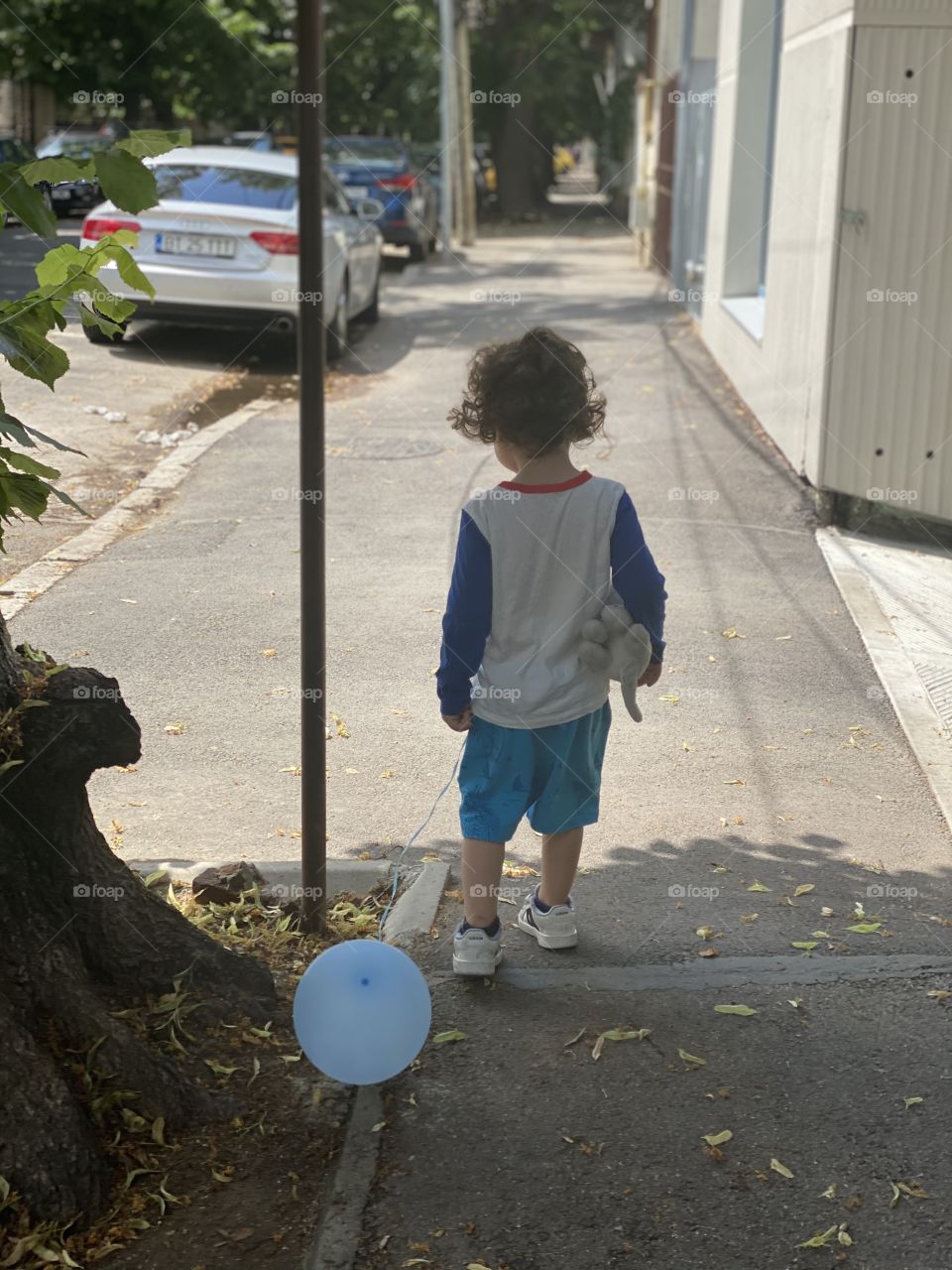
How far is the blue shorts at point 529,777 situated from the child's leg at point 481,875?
0.03 meters

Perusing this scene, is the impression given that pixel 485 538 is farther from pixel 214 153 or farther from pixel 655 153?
pixel 655 153

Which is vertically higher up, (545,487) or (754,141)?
(754,141)

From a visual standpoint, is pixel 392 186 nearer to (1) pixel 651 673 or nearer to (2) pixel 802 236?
(2) pixel 802 236

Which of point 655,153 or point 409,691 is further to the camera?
point 655,153

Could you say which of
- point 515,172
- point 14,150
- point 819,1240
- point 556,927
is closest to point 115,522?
point 556,927

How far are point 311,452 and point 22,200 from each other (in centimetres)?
104

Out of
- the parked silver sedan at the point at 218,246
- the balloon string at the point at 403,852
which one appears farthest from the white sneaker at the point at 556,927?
the parked silver sedan at the point at 218,246

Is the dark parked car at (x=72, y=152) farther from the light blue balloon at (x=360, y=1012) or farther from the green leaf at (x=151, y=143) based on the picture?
the light blue balloon at (x=360, y=1012)

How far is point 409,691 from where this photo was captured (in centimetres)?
612

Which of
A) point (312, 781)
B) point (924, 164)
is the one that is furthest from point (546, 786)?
point (924, 164)

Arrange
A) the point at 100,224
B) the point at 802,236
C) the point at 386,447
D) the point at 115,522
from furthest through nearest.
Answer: the point at 100,224 → the point at 386,447 → the point at 802,236 → the point at 115,522

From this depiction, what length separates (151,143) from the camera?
110 inches

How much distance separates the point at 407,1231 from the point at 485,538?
1559 millimetres

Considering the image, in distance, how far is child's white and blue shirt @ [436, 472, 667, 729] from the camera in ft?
12.0
